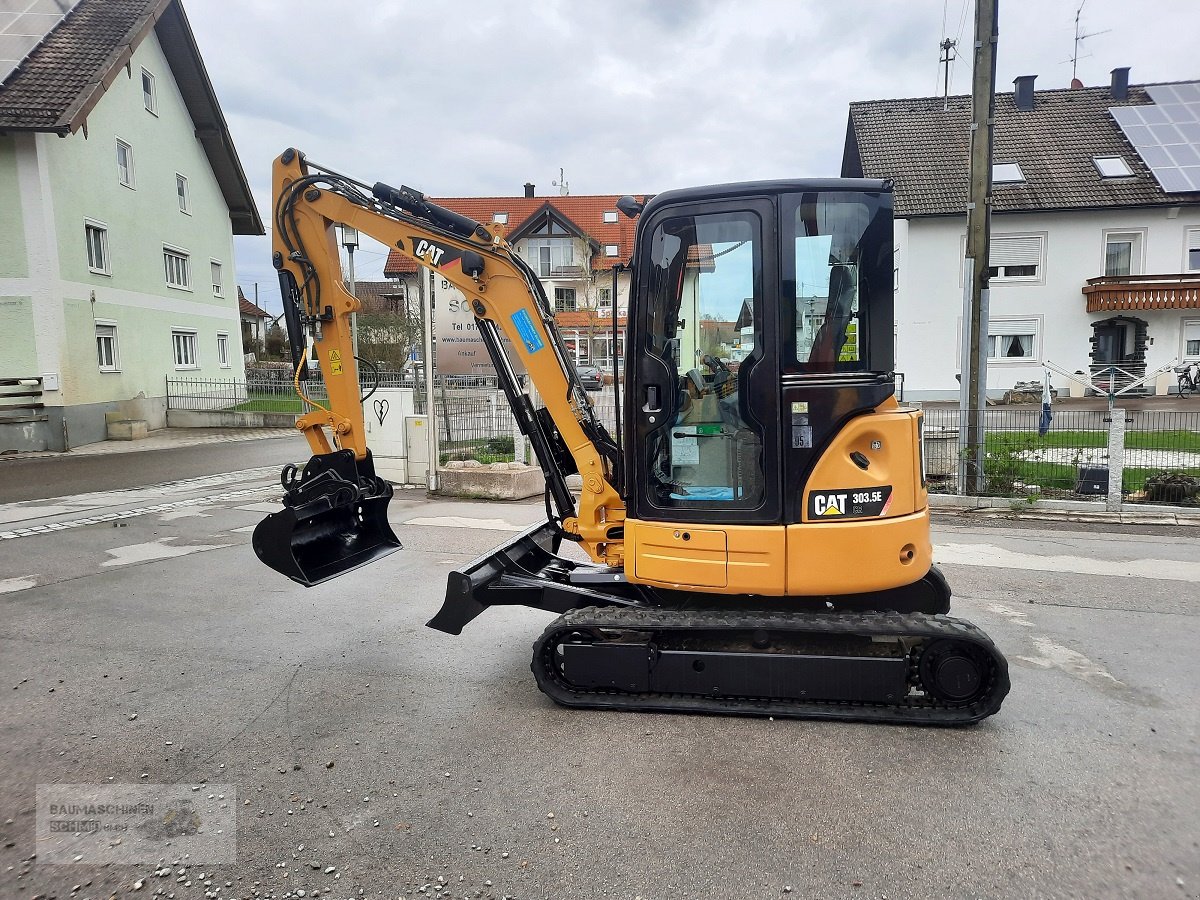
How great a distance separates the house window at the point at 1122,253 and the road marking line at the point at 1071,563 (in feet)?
75.0

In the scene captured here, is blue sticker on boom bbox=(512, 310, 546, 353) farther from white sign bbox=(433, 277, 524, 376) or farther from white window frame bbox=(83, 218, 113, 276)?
white window frame bbox=(83, 218, 113, 276)

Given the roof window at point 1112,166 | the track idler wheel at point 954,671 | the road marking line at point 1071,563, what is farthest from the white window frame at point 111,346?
the roof window at point 1112,166

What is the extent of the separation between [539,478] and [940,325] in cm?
1932

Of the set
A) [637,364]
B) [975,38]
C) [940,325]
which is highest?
[975,38]

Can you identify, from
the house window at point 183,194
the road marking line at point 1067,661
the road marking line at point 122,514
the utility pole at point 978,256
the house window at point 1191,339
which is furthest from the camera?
the house window at point 1191,339

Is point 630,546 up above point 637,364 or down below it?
below

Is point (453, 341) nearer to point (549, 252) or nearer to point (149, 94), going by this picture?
point (149, 94)

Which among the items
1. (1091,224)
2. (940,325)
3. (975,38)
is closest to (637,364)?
(975,38)

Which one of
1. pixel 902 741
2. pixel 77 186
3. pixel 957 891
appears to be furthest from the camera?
pixel 77 186

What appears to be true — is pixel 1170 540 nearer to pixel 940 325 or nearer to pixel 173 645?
pixel 173 645

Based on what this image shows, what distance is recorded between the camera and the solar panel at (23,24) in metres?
17.1

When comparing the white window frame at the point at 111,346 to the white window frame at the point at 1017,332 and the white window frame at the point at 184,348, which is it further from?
the white window frame at the point at 1017,332

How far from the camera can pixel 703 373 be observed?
4004 millimetres

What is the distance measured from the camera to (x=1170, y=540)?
316 inches
